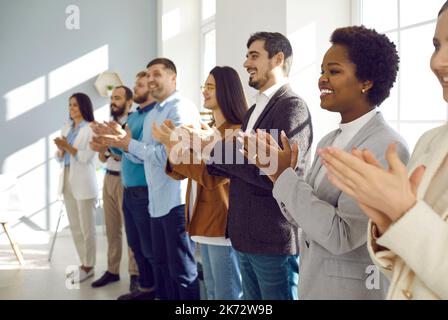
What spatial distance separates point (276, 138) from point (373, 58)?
1.55 ft

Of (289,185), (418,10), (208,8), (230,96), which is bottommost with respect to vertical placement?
(289,185)

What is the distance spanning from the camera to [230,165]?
5.67 ft

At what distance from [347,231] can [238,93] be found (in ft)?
3.98

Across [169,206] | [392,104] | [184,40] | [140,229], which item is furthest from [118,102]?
[392,104]

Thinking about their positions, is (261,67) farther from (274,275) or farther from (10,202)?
(10,202)

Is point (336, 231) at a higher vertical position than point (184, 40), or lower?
lower

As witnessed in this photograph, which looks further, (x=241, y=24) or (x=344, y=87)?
(x=241, y=24)

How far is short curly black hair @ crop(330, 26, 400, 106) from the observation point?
1328 millimetres

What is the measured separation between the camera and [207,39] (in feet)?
18.2

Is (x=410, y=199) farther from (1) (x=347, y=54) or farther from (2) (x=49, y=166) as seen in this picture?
(2) (x=49, y=166)

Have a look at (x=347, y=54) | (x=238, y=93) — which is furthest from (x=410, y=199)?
(x=238, y=93)

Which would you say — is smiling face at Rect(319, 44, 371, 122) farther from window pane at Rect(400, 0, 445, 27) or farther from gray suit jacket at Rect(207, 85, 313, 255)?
window pane at Rect(400, 0, 445, 27)

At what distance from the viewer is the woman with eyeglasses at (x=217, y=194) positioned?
2170 mm

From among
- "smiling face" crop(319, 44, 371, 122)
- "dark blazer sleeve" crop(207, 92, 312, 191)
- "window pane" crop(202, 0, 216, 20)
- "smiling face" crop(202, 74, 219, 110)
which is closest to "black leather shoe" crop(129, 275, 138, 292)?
"smiling face" crop(202, 74, 219, 110)
